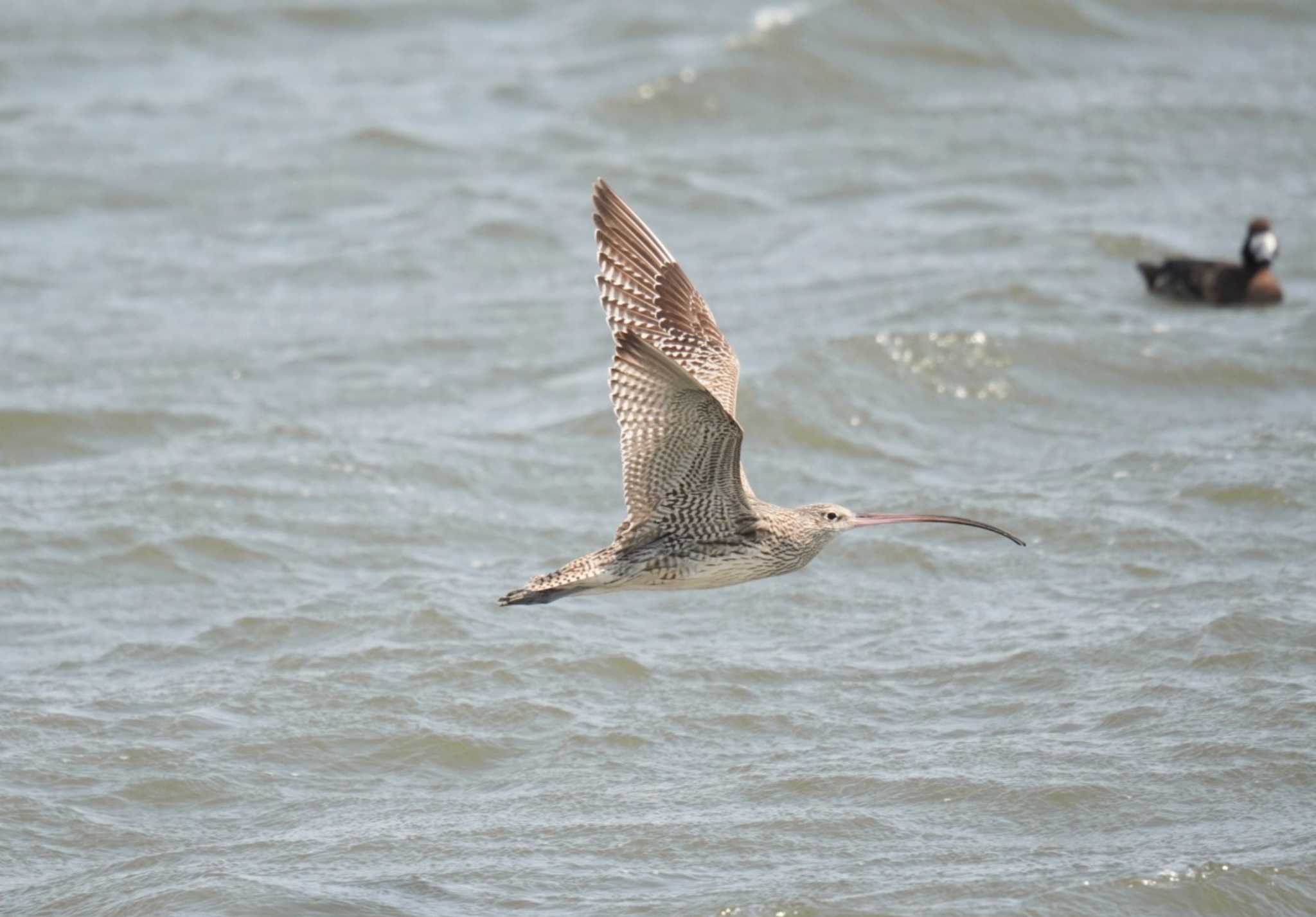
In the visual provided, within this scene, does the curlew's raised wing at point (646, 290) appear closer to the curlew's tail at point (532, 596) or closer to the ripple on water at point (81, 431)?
the curlew's tail at point (532, 596)

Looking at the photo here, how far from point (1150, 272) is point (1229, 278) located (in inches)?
18.7

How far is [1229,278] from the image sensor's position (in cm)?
1127

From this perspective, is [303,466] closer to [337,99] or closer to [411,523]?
[411,523]

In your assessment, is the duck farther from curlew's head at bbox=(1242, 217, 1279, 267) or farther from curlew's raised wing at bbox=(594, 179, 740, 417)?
curlew's raised wing at bbox=(594, 179, 740, 417)

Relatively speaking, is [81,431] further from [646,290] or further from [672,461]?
[672,461]

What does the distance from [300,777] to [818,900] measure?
1861 millimetres

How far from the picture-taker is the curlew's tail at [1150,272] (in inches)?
452

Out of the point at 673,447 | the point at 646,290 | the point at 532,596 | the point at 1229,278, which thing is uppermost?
the point at 646,290

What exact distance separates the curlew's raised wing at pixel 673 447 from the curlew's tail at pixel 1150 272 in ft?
19.8

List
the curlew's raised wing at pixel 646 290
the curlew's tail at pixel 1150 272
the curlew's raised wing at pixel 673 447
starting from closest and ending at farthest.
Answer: the curlew's raised wing at pixel 673 447 < the curlew's raised wing at pixel 646 290 < the curlew's tail at pixel 1150 272

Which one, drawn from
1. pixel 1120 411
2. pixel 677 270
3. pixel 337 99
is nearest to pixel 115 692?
pixel 677 270

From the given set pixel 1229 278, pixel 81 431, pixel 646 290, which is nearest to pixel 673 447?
pixel 646 290

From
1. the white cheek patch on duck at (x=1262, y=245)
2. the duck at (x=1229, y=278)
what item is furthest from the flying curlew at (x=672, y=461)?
the white cheek patch on duck at (x=1262, y=245)

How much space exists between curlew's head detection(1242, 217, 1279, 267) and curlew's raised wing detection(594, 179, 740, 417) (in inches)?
231
